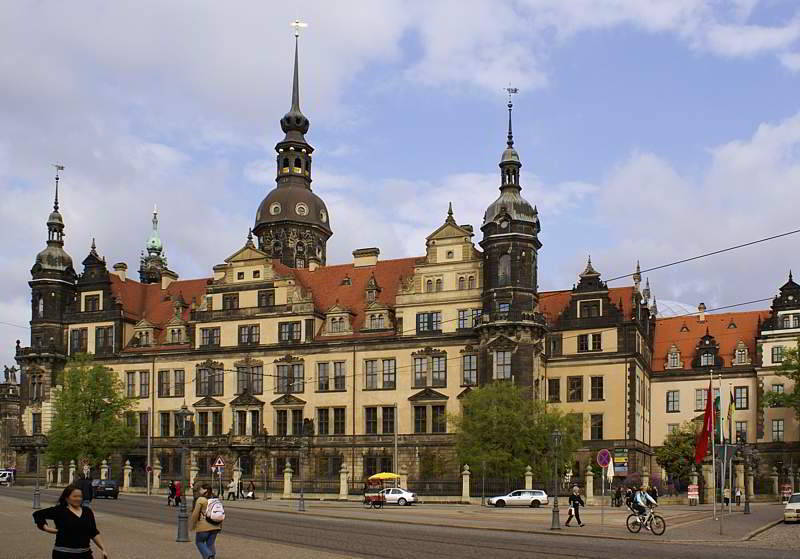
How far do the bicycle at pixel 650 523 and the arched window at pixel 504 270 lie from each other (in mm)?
43858

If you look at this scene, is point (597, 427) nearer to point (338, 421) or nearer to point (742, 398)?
point (742, 398)

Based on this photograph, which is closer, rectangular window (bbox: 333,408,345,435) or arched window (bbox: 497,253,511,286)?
arched window (bbox: 497,253,511,286)

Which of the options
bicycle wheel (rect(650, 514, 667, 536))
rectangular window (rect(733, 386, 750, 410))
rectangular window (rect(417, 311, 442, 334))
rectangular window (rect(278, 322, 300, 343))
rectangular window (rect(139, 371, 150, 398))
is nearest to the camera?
bicycle wheel (rect(650, 514, 667, 536))

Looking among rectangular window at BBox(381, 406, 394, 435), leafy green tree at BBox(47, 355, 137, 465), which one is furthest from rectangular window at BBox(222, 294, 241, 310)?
rectangular window at BBox(381, 406, 394, 435)

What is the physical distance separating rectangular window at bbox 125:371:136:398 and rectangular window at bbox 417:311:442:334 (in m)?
27.5

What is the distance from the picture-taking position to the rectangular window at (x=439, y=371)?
8369cm

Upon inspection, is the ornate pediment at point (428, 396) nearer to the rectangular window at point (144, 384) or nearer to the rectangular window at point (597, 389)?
the rectangular window at point (597, 389)

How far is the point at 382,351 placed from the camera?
283 feet

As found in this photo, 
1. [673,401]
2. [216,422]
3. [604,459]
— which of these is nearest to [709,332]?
[673,401]

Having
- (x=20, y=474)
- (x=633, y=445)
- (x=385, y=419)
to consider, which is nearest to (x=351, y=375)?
(x=385, y=419)

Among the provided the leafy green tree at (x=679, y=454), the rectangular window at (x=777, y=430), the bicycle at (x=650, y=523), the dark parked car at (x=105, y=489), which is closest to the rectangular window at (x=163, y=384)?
the dark parked car at (x=105, y=489)

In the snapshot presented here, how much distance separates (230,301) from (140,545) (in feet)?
210

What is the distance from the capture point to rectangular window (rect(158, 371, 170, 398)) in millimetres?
93812

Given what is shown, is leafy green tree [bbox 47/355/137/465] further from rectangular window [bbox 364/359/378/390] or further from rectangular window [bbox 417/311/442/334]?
rectangular window [bbox 417/311/442/334]
